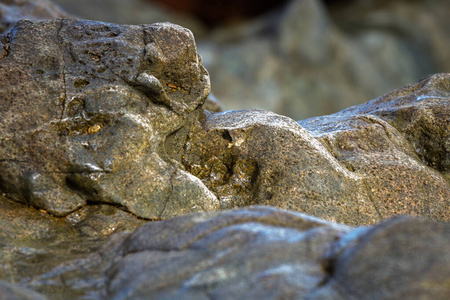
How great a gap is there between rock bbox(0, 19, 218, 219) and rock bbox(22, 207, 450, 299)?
0.81 metres

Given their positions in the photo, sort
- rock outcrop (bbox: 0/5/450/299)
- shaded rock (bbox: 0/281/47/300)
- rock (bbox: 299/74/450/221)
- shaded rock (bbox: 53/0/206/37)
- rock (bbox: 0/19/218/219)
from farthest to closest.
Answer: shaded rock (bbox: 53/0/206/37) < rock (bbox: 299/74/450/221) < rock (bbox: 0/19/218/219) < rock outcrop (bbox: 0/5/450/299) < shaded rock (bbox: 0/281/47/300)

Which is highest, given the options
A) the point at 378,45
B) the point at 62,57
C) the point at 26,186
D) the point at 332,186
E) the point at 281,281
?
the point at 62,57

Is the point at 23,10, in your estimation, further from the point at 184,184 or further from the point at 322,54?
the point at 322,54

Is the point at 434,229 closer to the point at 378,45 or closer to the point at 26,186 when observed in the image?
the point at 26,186

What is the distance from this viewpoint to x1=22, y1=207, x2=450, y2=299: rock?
1.81 meters

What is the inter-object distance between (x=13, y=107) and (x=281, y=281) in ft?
8.00

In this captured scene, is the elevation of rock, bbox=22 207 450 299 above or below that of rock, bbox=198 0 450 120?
above

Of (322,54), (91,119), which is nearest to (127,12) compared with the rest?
(322,54)

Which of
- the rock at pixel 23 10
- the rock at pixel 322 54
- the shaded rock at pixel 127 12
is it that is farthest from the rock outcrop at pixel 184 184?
the shaded rock at pixel 127 12

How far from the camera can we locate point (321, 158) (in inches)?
146

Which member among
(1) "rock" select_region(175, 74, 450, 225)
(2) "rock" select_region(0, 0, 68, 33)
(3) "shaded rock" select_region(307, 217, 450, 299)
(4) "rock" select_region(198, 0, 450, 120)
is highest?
(2) "rock" select_region(0, 0, 68, 33)

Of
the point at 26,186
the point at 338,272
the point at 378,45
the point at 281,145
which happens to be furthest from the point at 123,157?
the point at 378,45

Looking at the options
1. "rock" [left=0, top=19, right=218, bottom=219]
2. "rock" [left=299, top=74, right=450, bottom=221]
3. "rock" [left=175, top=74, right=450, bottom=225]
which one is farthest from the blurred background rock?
"rock" [left=0, top=19, right=218, bottom=219]

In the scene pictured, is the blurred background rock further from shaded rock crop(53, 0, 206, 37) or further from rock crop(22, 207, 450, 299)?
rock crop(22, 207, 450, 299)
